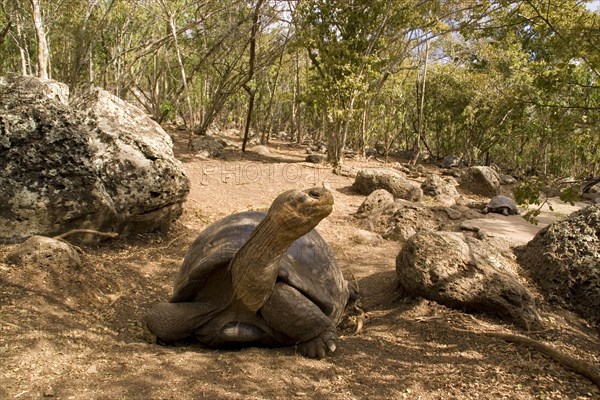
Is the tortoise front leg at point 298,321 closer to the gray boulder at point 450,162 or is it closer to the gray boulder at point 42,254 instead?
the gray boulder at point 42,254

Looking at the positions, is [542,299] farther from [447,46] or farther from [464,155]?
[447,46]

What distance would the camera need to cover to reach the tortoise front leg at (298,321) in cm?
316

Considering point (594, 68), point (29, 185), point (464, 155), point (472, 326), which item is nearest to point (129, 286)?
point (29, 185)

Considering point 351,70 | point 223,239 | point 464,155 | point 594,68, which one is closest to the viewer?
point 594,68

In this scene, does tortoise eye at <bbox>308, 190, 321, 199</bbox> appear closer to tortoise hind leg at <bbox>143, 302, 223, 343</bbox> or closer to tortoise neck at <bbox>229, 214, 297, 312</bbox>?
tortoise neck at <bbox>229, 214, 297, 312</bbox>

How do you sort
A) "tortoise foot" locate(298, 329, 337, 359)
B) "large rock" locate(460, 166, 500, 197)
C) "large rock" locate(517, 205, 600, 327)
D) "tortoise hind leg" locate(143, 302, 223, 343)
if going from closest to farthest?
1. "tortoise foot" locate(298, 329, 337, 359)
2. "tortoise hind leg" locate(143, 302, 223, 343)
3. "large rock" locate(517, 205, 600, 327)
4. "large rock" locate(460, 166, 500, 197)

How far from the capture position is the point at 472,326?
11.9ft

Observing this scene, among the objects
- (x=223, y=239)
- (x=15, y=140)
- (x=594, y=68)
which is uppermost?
(x=594, y=68)

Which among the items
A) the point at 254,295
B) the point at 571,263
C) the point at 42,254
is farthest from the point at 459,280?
the point at 42,254

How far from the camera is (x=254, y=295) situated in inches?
120

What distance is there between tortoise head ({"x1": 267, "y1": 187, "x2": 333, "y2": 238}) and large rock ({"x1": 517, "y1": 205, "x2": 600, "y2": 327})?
2801mm

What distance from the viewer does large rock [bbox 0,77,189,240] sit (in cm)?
466

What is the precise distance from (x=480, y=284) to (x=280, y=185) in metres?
6.78

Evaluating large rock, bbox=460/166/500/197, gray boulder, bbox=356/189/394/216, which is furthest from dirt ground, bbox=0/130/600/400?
large rock, bbox=460/166/500/197
